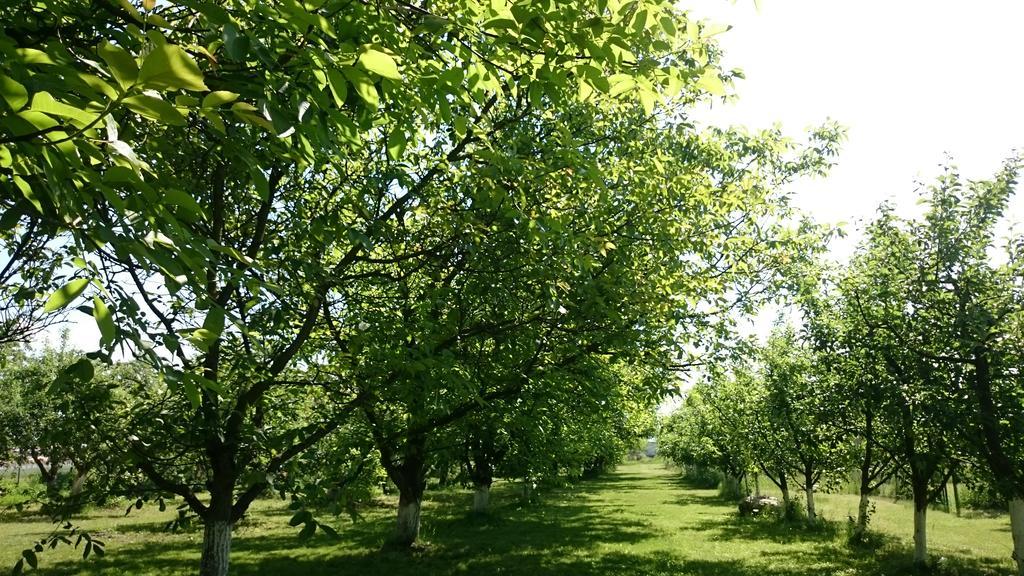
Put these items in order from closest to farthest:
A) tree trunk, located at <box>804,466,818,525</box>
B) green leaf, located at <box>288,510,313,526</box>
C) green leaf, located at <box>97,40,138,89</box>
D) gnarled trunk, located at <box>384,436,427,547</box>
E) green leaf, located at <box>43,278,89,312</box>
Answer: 1. green leaf, located at <box>97,40,138,89</box>
2. green leaf, located at <box>43,278,89,312</box>
3. green leaf, located at <box>288,510,313,526</box>
4. gnarled trunk, located at <box>384,436,427,547</box>
5. tree trunk, located at <box>804,466,818,525</box>

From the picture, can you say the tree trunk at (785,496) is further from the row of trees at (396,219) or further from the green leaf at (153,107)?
the green leaf at (153,107)

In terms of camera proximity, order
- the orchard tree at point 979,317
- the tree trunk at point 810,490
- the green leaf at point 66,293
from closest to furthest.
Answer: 1. the green leaf at point 66,293
2. the orchard tree at point 979,317
3. the tree trunk at point 810,490

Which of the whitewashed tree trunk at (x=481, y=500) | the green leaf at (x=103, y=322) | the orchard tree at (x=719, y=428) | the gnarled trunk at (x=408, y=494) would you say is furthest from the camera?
the orchard tree at (x=719, y=428)

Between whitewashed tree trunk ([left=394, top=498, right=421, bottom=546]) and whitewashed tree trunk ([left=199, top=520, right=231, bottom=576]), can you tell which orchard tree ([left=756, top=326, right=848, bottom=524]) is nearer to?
whitewashed tree trunk ([left=394, top=498, right=421, bottom=546])

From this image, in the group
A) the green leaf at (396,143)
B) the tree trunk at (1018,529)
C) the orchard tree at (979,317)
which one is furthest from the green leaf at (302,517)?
the tree trunk at (1018,529)

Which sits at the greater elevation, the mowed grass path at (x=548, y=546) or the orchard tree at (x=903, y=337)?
the orchard tree at (x=903, y=337)

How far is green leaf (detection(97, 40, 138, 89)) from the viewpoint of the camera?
1242 millimetres

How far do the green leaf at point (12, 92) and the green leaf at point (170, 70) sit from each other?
37 centimetres

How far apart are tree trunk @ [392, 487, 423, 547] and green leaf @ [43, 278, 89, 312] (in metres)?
17.0

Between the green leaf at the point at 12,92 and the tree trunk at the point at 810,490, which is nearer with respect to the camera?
the green leaf at the point at 12,92

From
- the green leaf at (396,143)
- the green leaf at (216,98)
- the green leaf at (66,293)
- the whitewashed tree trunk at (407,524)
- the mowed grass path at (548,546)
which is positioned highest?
the green leaf at (396,143)

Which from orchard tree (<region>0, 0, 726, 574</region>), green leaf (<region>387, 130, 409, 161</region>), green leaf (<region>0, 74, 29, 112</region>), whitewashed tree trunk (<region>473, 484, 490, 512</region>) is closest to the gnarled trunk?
whitewashed tree trunk (<region>473, 484, 490, 512</region>)

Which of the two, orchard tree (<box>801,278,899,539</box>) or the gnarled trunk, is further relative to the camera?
the gnarled trunk

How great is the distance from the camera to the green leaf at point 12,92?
1413mm
